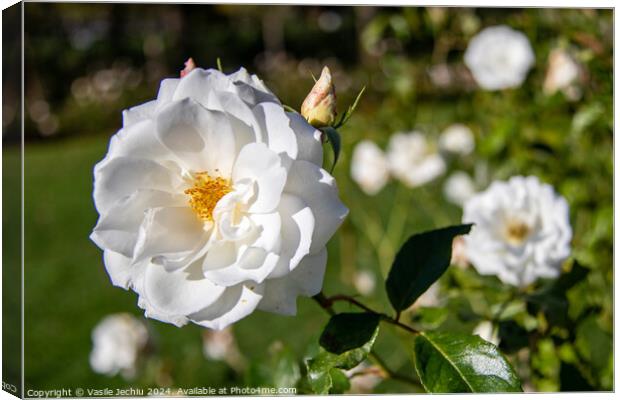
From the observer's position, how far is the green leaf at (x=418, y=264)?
2.23ft

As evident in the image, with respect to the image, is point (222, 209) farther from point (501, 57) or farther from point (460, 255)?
point (501, 57)

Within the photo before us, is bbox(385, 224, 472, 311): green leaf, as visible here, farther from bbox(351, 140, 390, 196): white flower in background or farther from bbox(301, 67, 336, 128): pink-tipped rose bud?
bbox(351, 140, 390, 196): white flower in background

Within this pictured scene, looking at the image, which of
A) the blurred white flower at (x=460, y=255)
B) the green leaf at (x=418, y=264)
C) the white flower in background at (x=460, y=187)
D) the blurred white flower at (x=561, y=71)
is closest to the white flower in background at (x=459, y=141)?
the white flower in background at (x=460, y=187)

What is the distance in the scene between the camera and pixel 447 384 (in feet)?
2.01

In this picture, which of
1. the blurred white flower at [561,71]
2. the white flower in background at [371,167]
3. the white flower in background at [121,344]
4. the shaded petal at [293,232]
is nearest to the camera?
the shaded petal at [293,232]

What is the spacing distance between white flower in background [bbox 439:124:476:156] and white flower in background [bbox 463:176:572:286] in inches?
21.8

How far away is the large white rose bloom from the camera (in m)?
0.56

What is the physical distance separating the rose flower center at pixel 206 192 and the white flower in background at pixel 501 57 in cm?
82

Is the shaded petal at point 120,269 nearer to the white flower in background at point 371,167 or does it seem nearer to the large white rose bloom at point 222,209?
the large white rose bloom at point 222,209

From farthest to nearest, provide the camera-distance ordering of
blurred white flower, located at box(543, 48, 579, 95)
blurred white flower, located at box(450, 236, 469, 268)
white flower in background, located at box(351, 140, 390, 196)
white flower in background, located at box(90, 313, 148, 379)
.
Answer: white flower in background, located at box(351, 140, 390, 196)
white flower in background, located at box(90, 313, 148, 379)
blurred white flower, located at box(543, 48, 579, 95)
blurred white flower, located at box(450, 236, 469, 268)

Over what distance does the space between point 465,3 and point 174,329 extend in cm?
181

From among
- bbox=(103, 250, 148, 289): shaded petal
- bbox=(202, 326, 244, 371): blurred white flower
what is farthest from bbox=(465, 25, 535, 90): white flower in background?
bbox=(103, 250, 148, 289): shaded petal

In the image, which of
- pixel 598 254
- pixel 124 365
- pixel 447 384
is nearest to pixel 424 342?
pixel 447 384

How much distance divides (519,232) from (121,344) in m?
0.80
